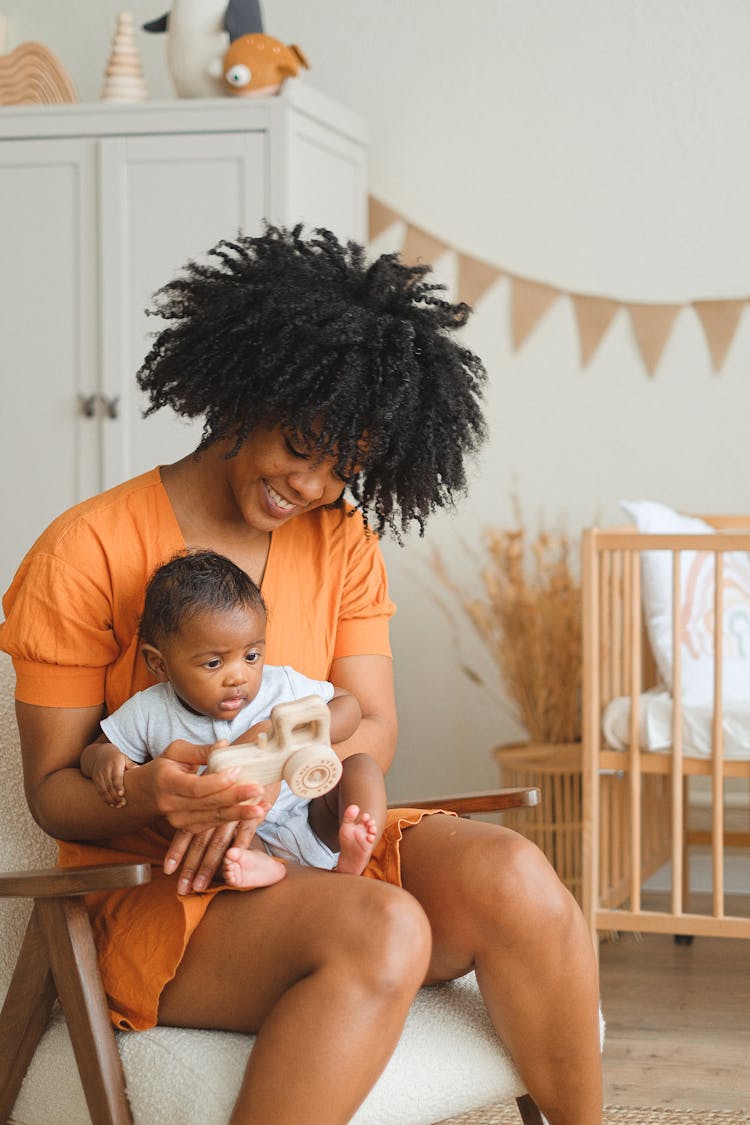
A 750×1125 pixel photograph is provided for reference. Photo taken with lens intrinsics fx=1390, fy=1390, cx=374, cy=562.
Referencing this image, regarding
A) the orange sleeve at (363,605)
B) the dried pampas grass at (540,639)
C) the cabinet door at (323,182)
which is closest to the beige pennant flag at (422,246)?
the cabinet door at (323,182)

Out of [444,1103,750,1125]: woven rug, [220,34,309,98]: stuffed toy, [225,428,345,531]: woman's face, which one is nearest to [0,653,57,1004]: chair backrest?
[225,428,345,531]: woman's face

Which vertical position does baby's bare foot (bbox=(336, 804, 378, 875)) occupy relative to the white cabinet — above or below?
below

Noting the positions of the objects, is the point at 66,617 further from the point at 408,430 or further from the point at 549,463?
the point at 549,463

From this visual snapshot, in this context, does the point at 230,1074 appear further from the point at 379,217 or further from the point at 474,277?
the point at 379,217

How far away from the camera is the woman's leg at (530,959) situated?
4.52 feet

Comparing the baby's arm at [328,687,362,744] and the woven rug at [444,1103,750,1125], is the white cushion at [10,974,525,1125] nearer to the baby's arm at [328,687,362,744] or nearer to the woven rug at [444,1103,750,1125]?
the baby's arm at [328,687,362,744]

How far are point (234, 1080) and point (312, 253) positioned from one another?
2.90 feet

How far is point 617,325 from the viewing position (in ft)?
10.6

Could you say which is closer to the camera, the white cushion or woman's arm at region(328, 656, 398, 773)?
the white cushion

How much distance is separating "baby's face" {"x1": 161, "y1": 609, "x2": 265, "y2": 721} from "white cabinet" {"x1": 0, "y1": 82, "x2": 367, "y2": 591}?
1625 millimetres

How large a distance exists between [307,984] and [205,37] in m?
2.35

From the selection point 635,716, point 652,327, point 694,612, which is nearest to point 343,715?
point 635,716

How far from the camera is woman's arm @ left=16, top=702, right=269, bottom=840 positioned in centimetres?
129

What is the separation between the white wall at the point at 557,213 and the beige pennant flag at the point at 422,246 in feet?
0.10
